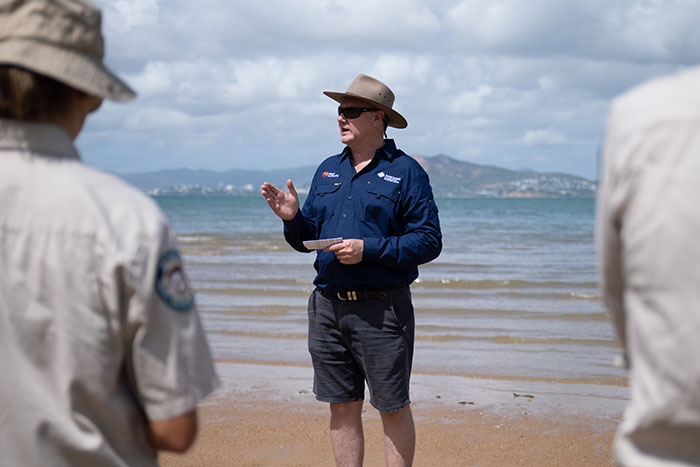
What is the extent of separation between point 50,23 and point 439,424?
193 inches

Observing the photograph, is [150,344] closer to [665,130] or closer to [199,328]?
[199,328]

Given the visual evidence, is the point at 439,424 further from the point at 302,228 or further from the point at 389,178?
the point at 389,178

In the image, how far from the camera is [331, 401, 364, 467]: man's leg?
416 cm

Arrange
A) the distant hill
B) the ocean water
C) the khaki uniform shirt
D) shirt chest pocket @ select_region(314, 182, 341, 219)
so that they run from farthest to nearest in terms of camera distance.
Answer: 1. the distant hill
2. the ocean water
3. shirt chest pocket @ select_region(314, 182, 341, 219)
4. the khaki uniform shirt

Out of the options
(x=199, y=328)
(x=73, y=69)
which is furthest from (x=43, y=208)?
(x=199, y=328)

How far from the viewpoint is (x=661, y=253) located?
143cm

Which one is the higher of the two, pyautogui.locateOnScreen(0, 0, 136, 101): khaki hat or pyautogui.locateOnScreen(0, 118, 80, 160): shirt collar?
pyautogui.locateOnScreen(0, 0, 136, 101): khaki hat

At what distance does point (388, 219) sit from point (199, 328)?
101 inches

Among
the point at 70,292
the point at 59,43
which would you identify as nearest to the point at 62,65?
the point at 59,43

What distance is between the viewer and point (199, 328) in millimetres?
1663

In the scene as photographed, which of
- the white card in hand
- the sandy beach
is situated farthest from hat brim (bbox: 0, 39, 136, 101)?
the sandy beach

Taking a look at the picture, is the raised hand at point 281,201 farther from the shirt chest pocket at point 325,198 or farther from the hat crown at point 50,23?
the hat crown at point 50,23

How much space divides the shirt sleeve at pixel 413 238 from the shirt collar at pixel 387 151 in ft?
0.65

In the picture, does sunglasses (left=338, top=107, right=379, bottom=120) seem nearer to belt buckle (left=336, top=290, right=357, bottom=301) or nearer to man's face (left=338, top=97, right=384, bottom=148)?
man's face (left=338, top=97, right=384, bottom=148)
